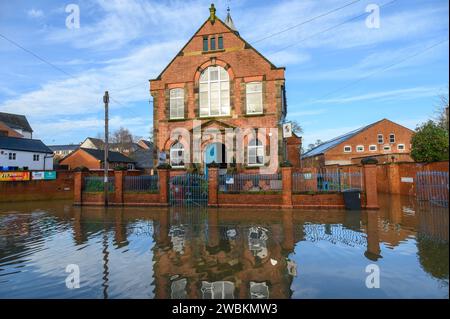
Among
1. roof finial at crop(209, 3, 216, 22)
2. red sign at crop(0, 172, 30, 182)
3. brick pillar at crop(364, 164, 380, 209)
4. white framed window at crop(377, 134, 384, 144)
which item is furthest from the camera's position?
white framed window at crop(377, 134, 384, 144)

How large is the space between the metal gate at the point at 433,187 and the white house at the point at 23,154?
136ft

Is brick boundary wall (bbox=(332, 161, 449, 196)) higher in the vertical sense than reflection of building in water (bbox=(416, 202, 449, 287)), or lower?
higher

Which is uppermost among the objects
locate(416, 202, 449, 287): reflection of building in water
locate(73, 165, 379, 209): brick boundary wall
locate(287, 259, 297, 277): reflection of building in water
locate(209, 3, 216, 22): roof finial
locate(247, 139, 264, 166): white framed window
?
locate(209, 3, 216, 22): roof finial

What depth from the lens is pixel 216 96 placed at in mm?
22750

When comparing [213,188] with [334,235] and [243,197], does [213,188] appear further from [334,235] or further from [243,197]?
[334,235]

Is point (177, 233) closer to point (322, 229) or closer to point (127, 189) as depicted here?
point (322, 229)

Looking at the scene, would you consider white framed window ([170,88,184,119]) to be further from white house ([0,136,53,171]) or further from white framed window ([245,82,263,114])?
white house ([0,136,53,171])

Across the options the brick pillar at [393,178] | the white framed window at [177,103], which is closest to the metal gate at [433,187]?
the brick pillar at [393,178]

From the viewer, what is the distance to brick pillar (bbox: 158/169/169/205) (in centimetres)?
1758

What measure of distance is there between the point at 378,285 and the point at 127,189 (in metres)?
16.5

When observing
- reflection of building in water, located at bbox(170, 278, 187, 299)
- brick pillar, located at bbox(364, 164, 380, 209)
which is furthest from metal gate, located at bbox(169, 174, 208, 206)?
reflection of building in water, located at bbox(170, 278, 187, 299)

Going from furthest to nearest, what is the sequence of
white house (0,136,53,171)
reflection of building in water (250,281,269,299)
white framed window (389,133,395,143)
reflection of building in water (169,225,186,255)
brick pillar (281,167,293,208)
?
white framed window (389,133,395,143) < white house (0,136,53,171) < brick pillar (281,167,293,208) < reflection of building in water (169,225,186,255) < reflection of building in water (250,281,269,299)

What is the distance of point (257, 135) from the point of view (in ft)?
71.1

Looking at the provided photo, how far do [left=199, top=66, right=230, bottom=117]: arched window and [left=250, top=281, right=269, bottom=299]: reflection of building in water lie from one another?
18.1m
